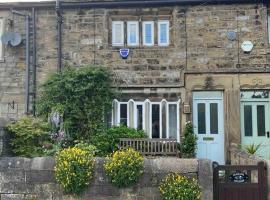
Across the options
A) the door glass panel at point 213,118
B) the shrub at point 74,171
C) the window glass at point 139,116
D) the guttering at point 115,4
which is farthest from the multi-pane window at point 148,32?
the shrub at point 74,171

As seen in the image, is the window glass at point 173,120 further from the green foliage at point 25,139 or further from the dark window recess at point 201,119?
the green foliage at point 25,139

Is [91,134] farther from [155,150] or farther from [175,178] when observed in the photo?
[175,178]

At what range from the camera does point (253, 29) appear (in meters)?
13.7

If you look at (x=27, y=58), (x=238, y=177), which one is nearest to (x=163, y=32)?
(x=27, y=58)

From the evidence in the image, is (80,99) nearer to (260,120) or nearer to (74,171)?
(74,171)

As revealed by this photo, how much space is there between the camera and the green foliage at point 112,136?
11711 millimetres

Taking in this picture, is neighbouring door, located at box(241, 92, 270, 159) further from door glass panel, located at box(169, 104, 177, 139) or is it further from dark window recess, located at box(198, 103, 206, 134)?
door glass panel, located at box(169, 104, 177, 139)

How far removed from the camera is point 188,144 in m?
13.0

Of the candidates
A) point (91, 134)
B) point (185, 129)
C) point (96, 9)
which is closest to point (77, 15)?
point (96, 9)

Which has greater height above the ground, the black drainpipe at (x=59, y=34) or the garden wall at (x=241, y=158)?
the black drainpipe at (x=59, y=34)

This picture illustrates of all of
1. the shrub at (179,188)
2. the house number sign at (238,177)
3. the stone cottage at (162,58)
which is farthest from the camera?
the stone cottage at (162,58)

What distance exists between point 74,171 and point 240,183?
10.9 feet

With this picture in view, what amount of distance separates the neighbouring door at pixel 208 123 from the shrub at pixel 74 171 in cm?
657

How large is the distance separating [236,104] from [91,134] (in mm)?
5009
